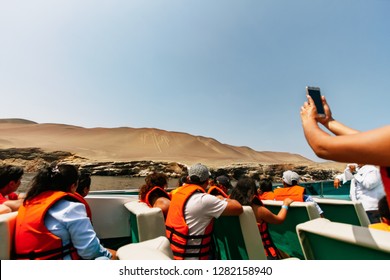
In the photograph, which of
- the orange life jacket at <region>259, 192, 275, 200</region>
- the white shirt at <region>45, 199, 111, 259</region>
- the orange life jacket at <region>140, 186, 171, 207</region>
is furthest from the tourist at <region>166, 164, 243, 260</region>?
the orange life jacket at <region>259, 192, 275, 200</region>

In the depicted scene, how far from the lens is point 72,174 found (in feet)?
6.09

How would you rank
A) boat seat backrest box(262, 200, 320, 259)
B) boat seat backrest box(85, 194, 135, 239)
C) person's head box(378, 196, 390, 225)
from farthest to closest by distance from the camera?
boat seat backrest box(85, 194, 135, 239)
boat seat backrest box(262, 200, 320, 259)
person's head box(378, 196, 390, 225)

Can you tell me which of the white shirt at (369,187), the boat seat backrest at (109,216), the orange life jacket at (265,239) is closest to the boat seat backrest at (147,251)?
the orange life jacket at (265,239)

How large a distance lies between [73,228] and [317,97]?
162 cm

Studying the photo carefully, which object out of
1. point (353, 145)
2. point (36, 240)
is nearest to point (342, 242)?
point (353, 145)

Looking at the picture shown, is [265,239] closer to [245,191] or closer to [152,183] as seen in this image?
[245,191]

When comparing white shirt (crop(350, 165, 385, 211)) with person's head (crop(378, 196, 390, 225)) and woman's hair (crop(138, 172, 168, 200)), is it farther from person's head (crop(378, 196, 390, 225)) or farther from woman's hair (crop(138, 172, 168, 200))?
woman's hair (crop(138, 172, 168, 200))

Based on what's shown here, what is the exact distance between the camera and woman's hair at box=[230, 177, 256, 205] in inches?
100

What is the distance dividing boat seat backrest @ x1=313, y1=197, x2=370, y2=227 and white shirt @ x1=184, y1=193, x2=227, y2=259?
1372 mm

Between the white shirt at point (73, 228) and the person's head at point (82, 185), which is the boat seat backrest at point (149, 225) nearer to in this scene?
the white shirt at point (73, 228)

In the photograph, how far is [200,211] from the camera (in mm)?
2156

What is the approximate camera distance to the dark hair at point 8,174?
8.05 feet

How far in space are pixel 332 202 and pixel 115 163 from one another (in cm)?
6178
